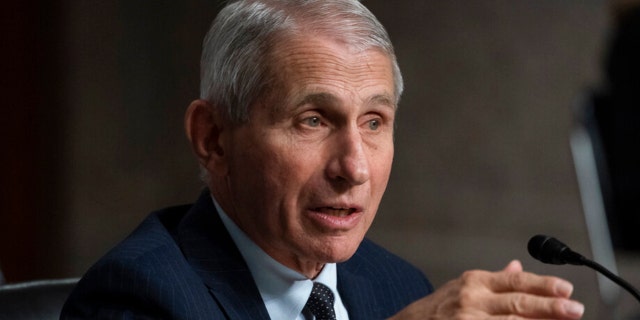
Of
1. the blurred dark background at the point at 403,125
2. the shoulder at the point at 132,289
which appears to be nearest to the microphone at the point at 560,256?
the shoulder at the point at 132,289

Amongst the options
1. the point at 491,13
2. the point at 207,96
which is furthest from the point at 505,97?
the point at 207,96

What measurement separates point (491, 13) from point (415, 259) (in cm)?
158

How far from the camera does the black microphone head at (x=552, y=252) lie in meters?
2.06

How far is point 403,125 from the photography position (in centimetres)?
691

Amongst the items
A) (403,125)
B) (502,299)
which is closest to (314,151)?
(502,299)

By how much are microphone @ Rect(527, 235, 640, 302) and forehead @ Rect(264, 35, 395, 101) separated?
44 centimetres

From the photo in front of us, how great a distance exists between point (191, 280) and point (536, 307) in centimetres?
72

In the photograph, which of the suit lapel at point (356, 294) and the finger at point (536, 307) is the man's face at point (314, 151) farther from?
the finger at point (536, 307)

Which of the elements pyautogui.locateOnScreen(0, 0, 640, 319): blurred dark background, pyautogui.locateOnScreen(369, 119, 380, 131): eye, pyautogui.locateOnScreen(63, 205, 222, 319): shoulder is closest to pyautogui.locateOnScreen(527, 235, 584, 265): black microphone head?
pyautogui.locateOnScreen(369, 119, 380, 131): eye

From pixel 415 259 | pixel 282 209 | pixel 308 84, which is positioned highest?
pixel 308 84

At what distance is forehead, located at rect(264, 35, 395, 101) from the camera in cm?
219

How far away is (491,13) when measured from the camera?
670cm

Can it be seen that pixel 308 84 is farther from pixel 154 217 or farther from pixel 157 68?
pixel 157 68

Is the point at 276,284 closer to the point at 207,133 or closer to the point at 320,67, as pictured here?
the point at 207,133
